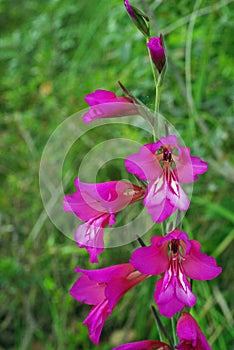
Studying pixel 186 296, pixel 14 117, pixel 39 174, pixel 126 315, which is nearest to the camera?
pixel 186 296

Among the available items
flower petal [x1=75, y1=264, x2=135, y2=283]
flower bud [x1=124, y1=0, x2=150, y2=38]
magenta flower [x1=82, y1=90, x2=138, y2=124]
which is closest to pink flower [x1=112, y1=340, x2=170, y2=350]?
flower petal [x1=75, y1=264, x2=135, y2=283]

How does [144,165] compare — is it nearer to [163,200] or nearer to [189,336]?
[163,200]

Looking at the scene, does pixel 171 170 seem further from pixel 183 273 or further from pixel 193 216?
pixel 193 216

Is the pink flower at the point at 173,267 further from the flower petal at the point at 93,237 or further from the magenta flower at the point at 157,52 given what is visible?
the magenta flower at the point at 157,52

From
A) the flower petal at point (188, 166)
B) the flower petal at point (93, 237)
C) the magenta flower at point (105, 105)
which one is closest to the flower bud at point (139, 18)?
the magenta flower at point (105, 105)

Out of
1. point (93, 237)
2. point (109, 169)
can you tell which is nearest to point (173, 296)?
point (93, 237)

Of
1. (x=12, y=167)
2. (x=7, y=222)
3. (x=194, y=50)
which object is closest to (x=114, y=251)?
(x=7, y=222)

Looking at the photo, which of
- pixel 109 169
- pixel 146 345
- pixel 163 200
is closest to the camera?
pixel 163 200
